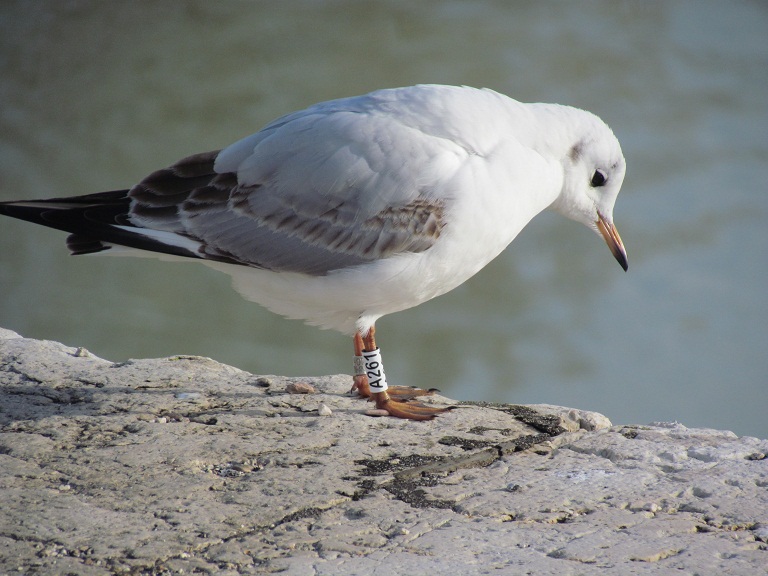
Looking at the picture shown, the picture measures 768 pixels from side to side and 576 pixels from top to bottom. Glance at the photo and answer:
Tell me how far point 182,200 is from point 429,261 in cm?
96

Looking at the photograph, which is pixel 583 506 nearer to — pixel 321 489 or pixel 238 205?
pixel 321 489

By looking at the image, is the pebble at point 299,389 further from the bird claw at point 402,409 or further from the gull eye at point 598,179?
the gull eye at point 598,179

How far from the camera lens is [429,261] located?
3211mm

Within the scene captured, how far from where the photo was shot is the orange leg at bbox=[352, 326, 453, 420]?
3.34 metres

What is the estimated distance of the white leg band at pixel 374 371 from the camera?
3395mm

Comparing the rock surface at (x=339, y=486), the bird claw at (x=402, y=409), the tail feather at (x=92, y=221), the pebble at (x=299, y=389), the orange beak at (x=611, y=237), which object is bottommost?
the rock surface at (x=339, y=486)

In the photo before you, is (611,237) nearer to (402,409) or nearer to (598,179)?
(598,179)

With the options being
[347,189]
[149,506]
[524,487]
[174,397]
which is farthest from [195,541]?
[347,189]

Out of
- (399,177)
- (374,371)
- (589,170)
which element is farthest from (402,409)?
(589,170)

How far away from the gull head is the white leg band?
1002mm

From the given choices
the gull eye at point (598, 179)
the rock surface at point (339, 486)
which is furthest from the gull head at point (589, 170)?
the rock surface at point (339, 486)

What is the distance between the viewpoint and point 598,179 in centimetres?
371

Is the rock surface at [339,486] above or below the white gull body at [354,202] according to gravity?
below

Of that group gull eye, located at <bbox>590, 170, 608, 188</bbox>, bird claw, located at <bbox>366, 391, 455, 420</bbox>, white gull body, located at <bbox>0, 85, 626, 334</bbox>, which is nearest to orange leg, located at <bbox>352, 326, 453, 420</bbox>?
bird claw, located at <bbox>366, 391, 455, 420</bbox>
